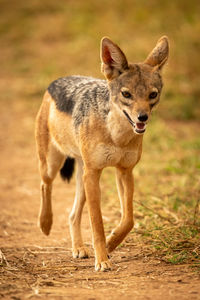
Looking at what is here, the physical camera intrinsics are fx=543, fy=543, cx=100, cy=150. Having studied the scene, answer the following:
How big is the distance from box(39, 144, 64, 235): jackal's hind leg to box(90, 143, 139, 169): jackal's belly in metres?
1.34

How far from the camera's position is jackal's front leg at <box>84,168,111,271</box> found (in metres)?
5.09

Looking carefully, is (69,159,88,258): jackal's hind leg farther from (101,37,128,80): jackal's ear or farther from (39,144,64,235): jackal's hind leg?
(101,37,128,80): jackal's ear

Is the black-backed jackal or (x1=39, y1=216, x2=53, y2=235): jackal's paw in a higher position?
the black-backed jackal

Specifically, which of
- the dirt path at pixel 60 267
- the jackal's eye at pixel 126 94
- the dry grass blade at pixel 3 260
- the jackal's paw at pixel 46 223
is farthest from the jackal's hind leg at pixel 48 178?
the jackal's eye at pixel 126 94

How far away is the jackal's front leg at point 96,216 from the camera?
509 centimetres

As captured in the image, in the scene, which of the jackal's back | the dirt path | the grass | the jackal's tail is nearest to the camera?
the dirt path

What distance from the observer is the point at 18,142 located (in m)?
11.5

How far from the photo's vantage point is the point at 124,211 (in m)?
5.51

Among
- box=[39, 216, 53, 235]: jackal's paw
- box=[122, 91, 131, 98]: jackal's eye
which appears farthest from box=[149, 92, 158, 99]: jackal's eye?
box=[39, 216, 53, 235]: jackal's paw

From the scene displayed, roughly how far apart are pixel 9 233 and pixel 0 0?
21652mm

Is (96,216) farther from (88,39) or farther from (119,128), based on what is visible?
(88,39)

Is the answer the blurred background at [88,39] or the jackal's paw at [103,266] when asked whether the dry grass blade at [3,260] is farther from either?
the blurred background at [88,39]

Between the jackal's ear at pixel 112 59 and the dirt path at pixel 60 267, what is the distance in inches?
72.7

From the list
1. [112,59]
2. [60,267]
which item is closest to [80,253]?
[60,267]
